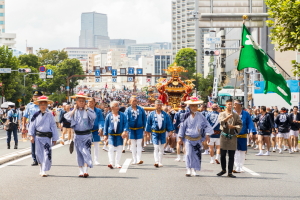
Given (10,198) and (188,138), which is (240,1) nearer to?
(188,138)

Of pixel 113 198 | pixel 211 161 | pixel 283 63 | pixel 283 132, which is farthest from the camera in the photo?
pixel 283 63

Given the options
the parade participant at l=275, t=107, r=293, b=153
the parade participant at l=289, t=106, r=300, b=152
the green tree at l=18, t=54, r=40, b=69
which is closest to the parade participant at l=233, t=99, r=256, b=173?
the parade participant at l=275, t=107, r=293, b=153

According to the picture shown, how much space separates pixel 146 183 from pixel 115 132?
10.2 ft

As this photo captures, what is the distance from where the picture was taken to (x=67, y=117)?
1162cm

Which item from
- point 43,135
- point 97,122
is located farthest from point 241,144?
point 43,135

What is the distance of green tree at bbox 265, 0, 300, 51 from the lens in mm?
16438

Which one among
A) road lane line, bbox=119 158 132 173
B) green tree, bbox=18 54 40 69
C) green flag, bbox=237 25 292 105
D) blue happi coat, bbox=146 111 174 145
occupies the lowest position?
road lane line, bbox=119 158 132 173

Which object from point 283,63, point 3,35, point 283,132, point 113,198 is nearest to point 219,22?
point 283,132

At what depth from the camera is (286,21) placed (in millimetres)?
16891

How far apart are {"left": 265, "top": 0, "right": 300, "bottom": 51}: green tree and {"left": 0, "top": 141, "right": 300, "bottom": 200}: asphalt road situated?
4494 millimetres

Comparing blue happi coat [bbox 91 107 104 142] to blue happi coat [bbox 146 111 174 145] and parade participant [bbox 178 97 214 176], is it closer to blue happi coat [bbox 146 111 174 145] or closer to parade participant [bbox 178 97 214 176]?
blue happi coat [bbox 146 111 174 145]

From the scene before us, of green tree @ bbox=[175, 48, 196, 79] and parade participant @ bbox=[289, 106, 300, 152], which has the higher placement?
green tree @ bbox=[175, 48, 196, 79]

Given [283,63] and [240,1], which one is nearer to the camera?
[240,1]

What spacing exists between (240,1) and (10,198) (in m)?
12.8
